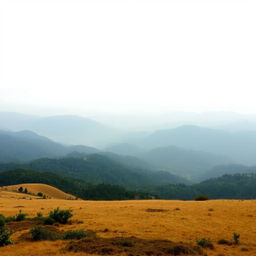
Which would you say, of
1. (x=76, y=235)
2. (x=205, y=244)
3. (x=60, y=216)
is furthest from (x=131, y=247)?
(x=60, y=216)

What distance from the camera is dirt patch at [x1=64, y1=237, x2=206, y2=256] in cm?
1107

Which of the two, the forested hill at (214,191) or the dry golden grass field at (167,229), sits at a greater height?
the dry golden grass field at (167,229)

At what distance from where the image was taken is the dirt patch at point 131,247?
36.3 feet

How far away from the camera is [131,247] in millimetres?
11609

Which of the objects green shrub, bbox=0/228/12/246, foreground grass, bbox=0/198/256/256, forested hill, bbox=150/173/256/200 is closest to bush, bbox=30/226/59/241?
foreground grass, bbox=0/198/256/256

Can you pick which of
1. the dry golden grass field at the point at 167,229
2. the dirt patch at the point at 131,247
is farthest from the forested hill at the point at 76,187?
the dirt patch at the point at 131,247

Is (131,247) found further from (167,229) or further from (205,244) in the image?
(167,229)

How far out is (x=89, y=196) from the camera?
112 m

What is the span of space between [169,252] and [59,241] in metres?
6.57

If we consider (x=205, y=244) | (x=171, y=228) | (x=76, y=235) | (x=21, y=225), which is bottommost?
(x=21, y=225)

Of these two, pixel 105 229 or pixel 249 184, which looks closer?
pixel 105 229

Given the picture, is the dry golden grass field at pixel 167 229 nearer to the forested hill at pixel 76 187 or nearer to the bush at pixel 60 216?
the bush at pixel 60 216

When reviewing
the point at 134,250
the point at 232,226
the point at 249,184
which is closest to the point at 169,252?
the point at 134,250

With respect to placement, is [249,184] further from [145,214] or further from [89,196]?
[145,214]
